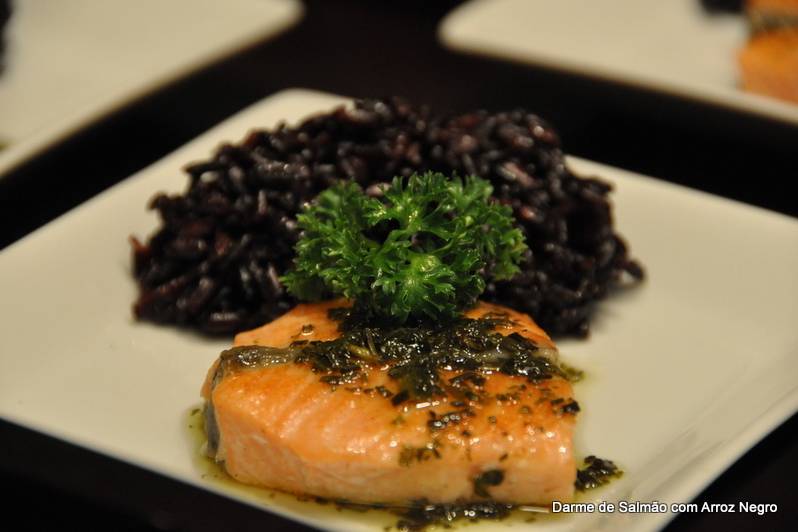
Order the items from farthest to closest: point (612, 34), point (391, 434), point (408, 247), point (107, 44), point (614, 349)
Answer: point (612, 34)
point (107, 44)
point (614, 349)
point (408, 247)
point (391, 434)

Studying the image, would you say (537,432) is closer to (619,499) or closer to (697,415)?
(619,499)

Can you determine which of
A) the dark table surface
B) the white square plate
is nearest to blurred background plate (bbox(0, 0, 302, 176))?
the dark table surface

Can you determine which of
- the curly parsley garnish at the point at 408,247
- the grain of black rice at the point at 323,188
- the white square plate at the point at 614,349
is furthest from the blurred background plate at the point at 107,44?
the curly parsley garnish at the point at 408,247

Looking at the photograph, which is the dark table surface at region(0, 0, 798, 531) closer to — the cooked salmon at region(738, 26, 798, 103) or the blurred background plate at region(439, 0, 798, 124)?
the blurred background plate at region(439, 0, 798, 124)

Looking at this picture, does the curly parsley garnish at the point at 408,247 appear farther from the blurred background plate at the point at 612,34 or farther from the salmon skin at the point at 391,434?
the blurred background plate at the point at 612,34

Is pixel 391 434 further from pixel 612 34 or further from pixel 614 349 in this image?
pixel 612 34

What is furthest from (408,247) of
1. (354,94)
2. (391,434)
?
(354,94)
